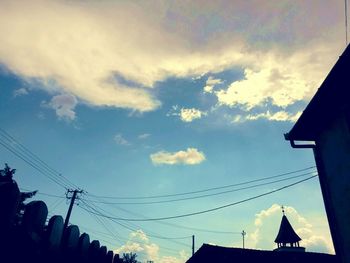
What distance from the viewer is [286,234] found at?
134 feet

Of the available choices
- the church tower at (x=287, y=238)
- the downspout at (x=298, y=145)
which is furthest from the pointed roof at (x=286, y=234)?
the downspout at (x=298, y=145)

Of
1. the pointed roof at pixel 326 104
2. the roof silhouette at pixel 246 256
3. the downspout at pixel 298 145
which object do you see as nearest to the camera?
the pointed roof at pixel 326 104

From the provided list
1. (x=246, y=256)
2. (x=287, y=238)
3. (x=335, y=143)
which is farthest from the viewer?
(x=287, y=238)

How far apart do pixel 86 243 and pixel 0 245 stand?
4.59 metres

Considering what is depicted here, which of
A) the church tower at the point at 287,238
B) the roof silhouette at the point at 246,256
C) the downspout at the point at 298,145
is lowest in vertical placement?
the roof silhouette at the point at 246,256

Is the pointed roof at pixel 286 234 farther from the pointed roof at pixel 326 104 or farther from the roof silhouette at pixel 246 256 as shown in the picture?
the pointed roof at pixel 326 104

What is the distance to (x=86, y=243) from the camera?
10.2 meters

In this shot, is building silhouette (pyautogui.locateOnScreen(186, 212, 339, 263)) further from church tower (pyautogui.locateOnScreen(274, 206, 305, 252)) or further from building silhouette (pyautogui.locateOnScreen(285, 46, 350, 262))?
church tower (pyautogui.locateOnScreen(274, 206, 305, 252))

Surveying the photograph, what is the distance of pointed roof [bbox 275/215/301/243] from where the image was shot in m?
40.2

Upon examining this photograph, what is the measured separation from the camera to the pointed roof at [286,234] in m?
40.2

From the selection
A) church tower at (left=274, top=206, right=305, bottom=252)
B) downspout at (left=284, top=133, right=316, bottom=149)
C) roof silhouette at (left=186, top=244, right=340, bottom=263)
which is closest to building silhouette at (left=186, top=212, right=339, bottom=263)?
roof silhouette at (left=186, top=244, right=340, bottom=263)

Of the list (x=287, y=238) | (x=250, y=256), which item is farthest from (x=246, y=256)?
(x=287, y=238)

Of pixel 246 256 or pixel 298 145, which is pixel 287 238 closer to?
pixel 246 256

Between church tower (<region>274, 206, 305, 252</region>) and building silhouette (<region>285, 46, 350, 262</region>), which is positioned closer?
building silhouette (<region>285, 46, 350, 262</region>)
